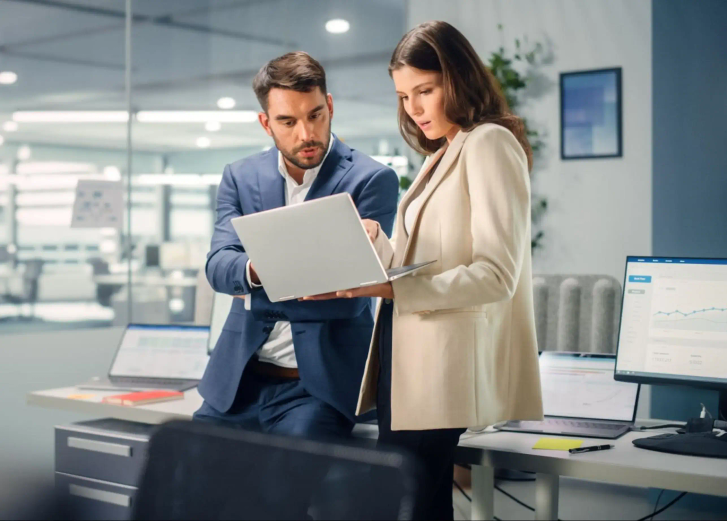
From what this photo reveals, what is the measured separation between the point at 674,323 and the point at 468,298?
2.64 ft

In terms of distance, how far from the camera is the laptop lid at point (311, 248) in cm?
151

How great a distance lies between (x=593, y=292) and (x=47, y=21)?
271 cm

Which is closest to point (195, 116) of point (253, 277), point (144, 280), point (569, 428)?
point (144, 280)

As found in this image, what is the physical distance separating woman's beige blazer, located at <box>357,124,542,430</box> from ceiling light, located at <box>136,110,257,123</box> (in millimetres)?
2848

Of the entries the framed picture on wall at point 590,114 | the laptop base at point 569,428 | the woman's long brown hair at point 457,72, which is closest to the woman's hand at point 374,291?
the woman's long brown hair at point 457,72

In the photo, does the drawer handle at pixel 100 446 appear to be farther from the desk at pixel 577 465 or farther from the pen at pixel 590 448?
the pen at pixel 590 448

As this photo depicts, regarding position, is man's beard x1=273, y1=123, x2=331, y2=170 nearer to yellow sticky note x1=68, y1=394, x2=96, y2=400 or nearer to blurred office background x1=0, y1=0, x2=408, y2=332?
yellow sticky note x1=68, y1=394, x2=96, y2=400

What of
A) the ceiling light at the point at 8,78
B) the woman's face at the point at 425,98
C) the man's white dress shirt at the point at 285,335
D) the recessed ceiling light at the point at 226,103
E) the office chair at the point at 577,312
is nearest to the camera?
the woman's face at the point at 425,98

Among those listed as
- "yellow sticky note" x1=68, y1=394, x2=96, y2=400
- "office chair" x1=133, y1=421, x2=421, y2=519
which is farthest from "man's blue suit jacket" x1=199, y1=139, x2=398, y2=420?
"office chair" x1=133, y1=421, x2=421, y2=519

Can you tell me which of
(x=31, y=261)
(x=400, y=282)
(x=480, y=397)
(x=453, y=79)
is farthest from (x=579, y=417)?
(x=31, y=261)

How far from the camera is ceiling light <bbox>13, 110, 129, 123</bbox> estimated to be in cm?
370

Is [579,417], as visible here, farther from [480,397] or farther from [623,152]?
[623,152]

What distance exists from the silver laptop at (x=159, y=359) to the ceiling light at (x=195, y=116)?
1.58 meters

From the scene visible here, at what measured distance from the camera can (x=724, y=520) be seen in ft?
11.5
